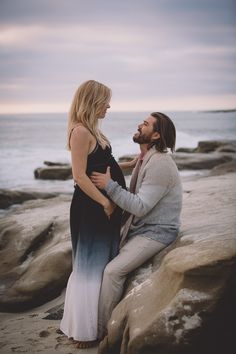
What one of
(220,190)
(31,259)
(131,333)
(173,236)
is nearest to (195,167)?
(220,190)

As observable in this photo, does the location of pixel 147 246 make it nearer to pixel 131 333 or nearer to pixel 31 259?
pixel 131 333

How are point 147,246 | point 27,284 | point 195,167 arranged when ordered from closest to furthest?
point 147,246, point 27,284, point 195,167

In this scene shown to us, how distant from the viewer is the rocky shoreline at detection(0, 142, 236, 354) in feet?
9.62

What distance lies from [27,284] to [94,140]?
2.41 metres

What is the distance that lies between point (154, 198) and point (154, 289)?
0.91 meters

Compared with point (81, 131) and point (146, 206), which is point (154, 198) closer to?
point (146, 206)

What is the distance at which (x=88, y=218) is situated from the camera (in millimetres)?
4066

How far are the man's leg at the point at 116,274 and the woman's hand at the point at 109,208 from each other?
14.8 inches

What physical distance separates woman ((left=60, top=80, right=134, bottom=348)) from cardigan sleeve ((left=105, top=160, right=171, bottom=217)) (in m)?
0.14

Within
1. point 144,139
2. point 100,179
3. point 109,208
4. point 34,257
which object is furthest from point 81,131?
point 34,257

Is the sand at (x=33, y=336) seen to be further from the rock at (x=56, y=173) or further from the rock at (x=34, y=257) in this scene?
the rock at (x=56, y=173)

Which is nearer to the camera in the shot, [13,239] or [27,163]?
[13,239]

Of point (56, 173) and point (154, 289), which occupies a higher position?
point (154, 289)

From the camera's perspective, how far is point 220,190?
21.9 ft
